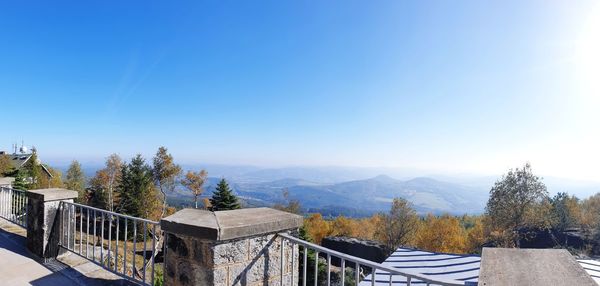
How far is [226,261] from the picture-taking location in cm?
244

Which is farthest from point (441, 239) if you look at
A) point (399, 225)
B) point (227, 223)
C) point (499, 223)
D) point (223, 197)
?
point (227, 223)

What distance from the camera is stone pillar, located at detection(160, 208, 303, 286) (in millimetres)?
2373

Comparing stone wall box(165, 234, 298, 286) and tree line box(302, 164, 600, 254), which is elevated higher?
stone wall box(165, 234, 298, 286)

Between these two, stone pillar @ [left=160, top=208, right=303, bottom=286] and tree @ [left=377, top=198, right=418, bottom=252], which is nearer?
stone pillar @ [left=160, top=208, right=303, bottom=286]

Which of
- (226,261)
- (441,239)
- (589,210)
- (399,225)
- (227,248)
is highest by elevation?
(227,248)

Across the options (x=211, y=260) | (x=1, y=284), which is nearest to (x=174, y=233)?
(x=211, y=260)

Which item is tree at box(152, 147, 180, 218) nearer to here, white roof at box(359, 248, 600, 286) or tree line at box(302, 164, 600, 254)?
tree line at box(302, 164, 600, 254)

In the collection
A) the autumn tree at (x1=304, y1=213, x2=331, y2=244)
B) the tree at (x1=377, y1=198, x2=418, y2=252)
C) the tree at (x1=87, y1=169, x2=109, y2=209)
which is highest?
the tree at (x1=87, y1=169, x2=109, y2=209)

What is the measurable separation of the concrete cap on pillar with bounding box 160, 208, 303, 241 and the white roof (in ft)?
7.67

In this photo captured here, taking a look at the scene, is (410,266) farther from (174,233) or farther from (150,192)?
(150,192)

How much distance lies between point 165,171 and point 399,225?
2456 cm

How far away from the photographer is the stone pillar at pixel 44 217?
182 inches

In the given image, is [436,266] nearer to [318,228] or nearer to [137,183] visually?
[137,183]

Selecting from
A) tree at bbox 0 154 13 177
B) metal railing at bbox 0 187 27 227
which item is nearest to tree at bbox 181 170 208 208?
tree at bbox 0 154 13 177
